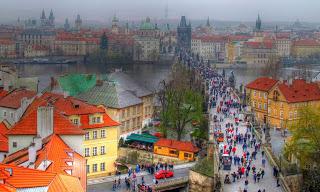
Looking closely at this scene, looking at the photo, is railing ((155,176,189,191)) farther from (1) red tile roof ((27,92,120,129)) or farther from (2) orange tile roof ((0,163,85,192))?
(2) orange tile roof ((0,163,85,192))

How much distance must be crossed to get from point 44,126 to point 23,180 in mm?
6997

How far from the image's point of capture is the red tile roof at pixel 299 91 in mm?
39531

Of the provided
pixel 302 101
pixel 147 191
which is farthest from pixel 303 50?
pixel 147 191

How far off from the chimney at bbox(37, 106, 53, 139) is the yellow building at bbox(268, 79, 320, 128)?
21268 millimetres

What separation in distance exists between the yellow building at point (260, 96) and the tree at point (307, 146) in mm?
15293

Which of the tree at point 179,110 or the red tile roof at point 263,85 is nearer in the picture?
the tree at point 179,110

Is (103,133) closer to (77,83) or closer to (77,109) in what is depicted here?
(77,109)

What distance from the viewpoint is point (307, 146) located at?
78.5 feet

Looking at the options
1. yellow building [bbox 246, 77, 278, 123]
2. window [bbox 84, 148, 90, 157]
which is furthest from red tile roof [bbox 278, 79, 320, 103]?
window [bbox 84, 148, 90, 157]

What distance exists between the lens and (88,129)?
26.1m

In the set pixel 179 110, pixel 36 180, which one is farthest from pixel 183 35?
pixel 36 180

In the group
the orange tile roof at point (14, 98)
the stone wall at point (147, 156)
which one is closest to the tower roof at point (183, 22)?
the orange tile roof at point (14, 98)

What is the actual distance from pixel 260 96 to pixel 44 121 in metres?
24.2

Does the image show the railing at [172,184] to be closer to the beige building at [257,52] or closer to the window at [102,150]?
the window at [102,150]
